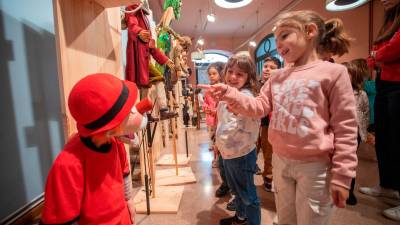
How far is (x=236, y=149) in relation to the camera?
3.73 feet

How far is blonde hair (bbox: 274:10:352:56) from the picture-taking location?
776mm

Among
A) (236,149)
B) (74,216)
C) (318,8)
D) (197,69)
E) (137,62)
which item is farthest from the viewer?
(197,69)

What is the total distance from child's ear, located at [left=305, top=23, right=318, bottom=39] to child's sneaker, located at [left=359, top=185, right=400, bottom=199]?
1531 mm

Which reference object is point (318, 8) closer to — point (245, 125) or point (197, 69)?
point (245, 125)

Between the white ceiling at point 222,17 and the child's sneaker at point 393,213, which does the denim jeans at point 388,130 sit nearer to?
the child's sneaker at point 393,213

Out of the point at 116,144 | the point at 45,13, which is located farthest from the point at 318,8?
the point at 116,144

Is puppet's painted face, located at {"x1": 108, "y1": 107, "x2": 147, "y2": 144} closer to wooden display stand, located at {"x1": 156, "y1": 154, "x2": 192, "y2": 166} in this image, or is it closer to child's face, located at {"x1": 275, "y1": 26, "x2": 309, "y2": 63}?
child's face, located at {"x1": 275, "y1": 26, "x2": 309, "y2": 63}

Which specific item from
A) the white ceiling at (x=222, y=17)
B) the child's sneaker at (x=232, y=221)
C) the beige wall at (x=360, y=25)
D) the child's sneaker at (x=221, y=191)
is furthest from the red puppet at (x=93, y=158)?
the white ceiling at (x=222, y=17)

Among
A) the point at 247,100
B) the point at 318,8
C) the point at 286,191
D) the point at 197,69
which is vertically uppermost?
the point at 318,8

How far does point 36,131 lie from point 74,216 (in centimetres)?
95

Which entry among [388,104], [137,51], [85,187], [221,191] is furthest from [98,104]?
[388,104]

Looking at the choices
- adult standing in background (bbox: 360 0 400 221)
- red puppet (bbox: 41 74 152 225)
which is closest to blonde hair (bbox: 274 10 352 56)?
red puppet (bbox: 41 74 152 225)

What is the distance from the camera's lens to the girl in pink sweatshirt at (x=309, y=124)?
70 centimetres

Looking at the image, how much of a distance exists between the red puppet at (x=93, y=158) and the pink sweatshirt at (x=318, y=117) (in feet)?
1.25
